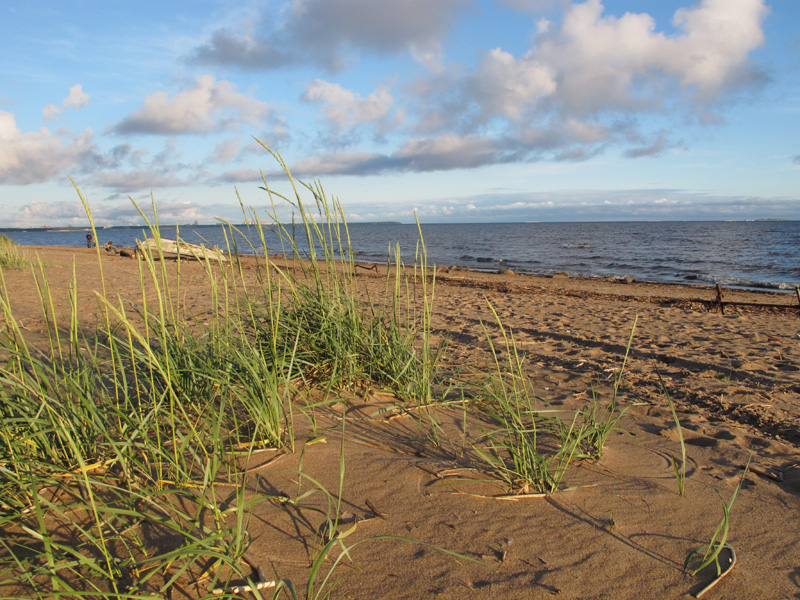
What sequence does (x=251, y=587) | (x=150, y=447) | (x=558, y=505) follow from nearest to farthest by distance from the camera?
(x=251, y=587) → (x=150, y=447) → (x=558, y=505)

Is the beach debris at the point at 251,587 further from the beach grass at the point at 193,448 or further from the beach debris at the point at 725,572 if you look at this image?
the beach debris at the point at 725,572

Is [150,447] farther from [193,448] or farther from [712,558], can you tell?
[712,558]

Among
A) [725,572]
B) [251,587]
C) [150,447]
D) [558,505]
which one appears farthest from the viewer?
[558,505]

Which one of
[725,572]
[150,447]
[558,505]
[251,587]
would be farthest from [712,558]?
[150,447]

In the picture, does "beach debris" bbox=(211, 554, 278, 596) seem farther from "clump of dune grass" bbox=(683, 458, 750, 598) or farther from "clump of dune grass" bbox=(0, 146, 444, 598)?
"clump of dune grass" bbox=(683, 458, 750, 598)

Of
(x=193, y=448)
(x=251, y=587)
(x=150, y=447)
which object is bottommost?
(x=251, y=587)

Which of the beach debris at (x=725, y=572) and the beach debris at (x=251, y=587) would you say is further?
the beach debris at (x=725, y=572)

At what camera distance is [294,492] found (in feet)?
6.14

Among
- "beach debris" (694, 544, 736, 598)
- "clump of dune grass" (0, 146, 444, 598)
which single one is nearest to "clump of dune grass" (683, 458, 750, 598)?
"beach debris" (694, 544, 736, 598)

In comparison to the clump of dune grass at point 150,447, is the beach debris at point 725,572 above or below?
below

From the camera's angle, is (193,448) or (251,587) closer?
(251,587)

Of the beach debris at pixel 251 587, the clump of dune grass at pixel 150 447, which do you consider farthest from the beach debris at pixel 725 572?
the beach debris at pixel 251 587

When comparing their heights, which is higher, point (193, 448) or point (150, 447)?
point (150, 447)

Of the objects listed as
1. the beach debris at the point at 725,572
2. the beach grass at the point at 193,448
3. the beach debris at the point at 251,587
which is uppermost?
the beach grass at the point at 193,448
